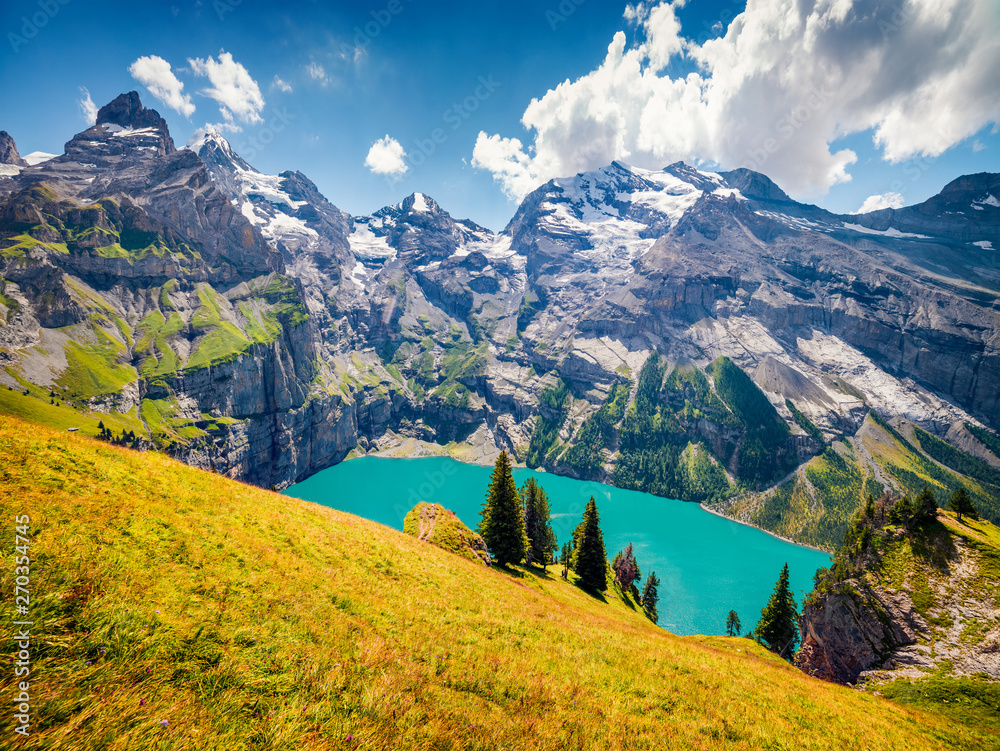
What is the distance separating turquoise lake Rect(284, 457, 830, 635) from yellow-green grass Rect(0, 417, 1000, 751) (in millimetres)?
93799

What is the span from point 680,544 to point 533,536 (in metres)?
120

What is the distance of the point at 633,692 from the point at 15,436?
18.4 metres

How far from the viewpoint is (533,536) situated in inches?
2121

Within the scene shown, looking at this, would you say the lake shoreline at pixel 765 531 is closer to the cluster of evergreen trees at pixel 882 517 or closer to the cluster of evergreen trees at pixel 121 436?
the cluster of evergreen trees at pixel 882 517

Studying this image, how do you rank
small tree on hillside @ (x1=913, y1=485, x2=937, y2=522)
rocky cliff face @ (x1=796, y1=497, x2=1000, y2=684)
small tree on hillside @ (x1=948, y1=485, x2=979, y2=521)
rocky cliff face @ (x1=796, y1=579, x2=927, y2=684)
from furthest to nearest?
small tree on hillside @ (x1=948, y1=485, x2=979, y2=521) → small tree on hillside @ (x1=913, y1=485, x2=937, y2=522) → rocky cliff face @ (x1=796, y1=579, x2=927, y2=684) → rocky cliff face @ (x1=796, y1=497, x2=1000, y2=684)

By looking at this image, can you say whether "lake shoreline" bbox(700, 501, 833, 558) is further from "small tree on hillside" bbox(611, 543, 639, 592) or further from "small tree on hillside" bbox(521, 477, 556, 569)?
"small tree on hillside" bbox(521, 477, 556, 569)

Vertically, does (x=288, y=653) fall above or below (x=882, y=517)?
above

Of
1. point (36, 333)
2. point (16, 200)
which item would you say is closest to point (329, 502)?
point (36, 333)

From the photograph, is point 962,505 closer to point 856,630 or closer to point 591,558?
point 856,630

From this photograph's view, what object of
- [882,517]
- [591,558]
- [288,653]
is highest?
[288,653]

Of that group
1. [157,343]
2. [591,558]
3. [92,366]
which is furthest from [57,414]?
[591,558]

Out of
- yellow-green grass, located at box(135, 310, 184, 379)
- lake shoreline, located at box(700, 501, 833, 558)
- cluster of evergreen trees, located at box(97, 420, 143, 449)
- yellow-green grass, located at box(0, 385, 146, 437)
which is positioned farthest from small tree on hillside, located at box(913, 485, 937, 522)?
yellow-green grass, located at box(135, 310, 184, 379)

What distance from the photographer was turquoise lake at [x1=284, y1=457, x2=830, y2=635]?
10075 cm

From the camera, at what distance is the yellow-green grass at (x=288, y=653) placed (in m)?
4.96
